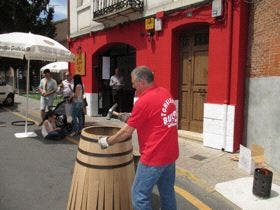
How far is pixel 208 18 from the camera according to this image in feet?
27.6

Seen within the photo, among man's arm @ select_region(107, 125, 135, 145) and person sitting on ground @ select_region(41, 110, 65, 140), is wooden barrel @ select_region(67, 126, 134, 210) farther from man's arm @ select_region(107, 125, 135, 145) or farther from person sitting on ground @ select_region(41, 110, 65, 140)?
person sitting on ground @ select_region(41, 110, 65, 140)

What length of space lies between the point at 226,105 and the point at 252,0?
2287 mm

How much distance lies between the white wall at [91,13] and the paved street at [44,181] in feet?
14.4

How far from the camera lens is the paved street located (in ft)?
16.9

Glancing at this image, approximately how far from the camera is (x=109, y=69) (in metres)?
13.9

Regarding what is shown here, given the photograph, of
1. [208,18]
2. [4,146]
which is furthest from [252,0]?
[4,146]

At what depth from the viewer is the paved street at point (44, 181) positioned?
5.15m

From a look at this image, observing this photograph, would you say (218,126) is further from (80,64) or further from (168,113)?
(80,64)

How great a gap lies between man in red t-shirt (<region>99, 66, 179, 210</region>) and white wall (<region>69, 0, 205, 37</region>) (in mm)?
5442

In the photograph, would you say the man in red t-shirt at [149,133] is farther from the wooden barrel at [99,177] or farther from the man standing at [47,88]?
the man standing at [47,88]

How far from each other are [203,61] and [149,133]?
5615mm

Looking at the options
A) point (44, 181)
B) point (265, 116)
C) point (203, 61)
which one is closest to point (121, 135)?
point (44, 181)

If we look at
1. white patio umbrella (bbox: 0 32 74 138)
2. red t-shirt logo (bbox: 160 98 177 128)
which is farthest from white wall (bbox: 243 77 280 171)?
white patio umbrella (bbox: 0 32 74 138)

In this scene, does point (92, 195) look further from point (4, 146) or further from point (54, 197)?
point (4, 146)
